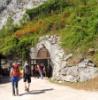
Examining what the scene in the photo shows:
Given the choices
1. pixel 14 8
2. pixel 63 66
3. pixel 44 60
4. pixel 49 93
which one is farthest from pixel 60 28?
pixel 49 93

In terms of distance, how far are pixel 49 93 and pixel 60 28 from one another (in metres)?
12.0

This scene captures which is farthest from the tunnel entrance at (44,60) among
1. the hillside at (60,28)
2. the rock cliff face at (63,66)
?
the hillside at (60,28)

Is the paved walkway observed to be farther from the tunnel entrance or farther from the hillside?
the tunnel entrance

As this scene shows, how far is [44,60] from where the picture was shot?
30812 millimetres

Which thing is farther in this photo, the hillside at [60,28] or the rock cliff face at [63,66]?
the hillside at [60,28]

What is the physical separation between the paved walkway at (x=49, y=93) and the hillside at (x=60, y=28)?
3782 millimetres

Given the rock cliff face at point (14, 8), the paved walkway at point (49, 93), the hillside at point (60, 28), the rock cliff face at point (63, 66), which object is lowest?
the paved walkway at point (49, 93)

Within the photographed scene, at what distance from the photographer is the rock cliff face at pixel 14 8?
4075 centimetres

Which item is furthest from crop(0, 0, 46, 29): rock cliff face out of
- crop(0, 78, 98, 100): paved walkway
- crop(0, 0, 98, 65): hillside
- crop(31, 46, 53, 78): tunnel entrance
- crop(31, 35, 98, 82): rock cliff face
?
crop(0, 78, 98, 100): paved walkway

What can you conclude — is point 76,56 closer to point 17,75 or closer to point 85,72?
point 85,72

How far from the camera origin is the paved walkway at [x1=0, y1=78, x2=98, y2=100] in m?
20.3

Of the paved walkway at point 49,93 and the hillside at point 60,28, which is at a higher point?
the hillside at point 60,28

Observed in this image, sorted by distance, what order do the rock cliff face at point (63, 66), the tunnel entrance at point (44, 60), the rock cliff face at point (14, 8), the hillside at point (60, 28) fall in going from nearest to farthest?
the rock cliff face at point (63, 66) < the hillside at point (60, 28) < the tunnel entrance at point (44, 60) < the rock cliff face at point (14, 8)

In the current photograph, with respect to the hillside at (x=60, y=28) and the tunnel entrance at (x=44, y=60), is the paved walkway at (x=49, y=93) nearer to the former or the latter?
the hillside at (x=60, y=28)
